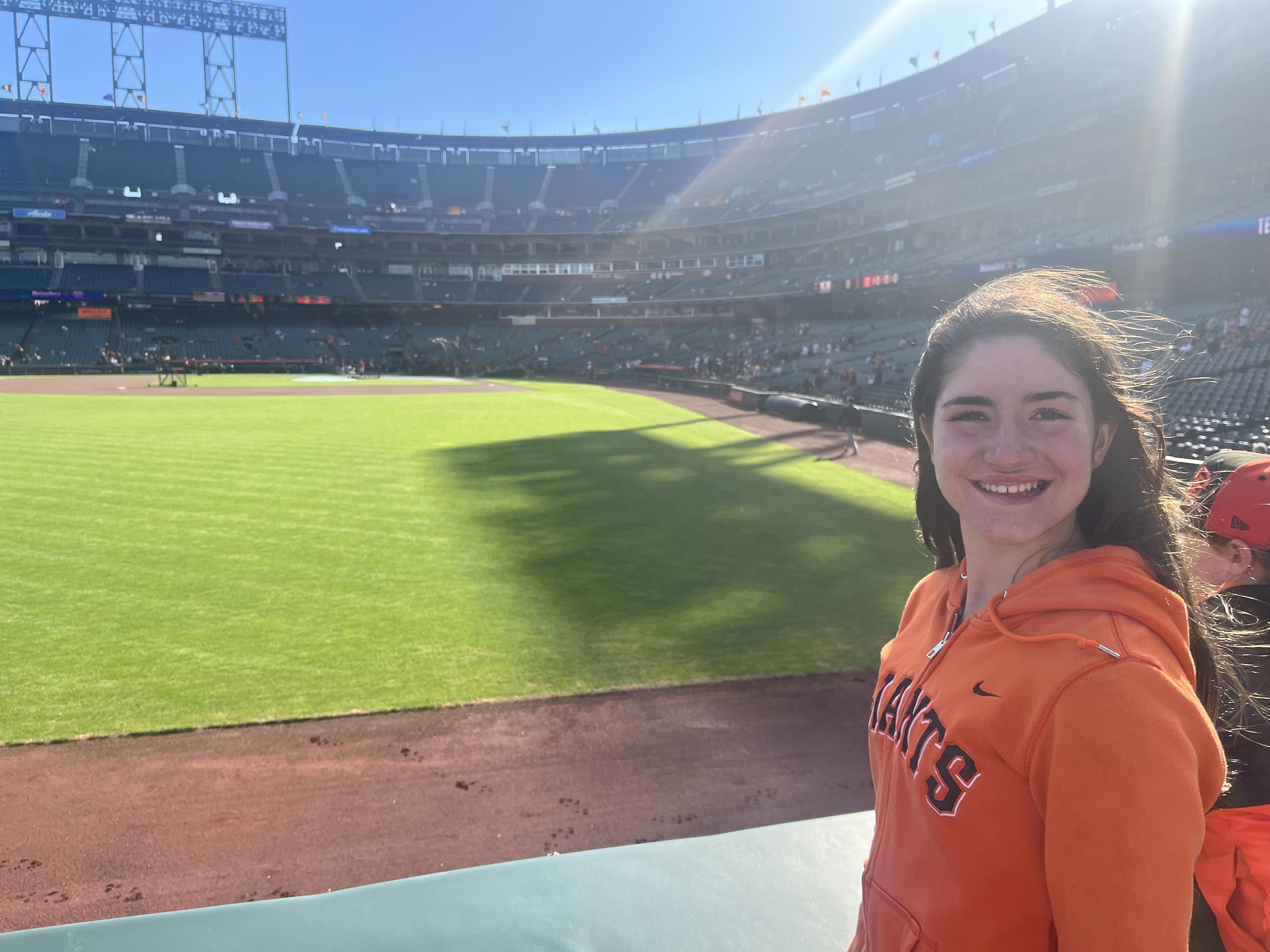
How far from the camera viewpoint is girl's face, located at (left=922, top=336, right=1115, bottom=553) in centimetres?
170

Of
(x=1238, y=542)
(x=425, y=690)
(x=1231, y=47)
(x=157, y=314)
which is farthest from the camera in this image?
(x=157, y=314)

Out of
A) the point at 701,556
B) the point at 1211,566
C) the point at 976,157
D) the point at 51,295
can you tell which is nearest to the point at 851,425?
the point at 701,556

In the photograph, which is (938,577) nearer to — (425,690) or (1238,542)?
(1238,542)

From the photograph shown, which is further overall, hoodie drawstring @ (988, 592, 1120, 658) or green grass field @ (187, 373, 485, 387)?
green grass field @ (187, 373, 485, 387)

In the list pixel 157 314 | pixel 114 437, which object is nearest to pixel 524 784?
pixel 114 437

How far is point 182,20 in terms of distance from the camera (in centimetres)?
7019

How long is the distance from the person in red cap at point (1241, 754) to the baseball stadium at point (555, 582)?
1.52 feet

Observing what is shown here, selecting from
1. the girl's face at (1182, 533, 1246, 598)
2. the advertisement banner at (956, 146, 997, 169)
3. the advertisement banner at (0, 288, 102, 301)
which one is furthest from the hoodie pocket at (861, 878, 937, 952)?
the advertisement banner at (0, 288, 102, 301)

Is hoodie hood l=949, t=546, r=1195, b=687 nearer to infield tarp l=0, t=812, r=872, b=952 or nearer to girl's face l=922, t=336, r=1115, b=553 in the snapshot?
girl's face l=922, t=336, r=1115, b=553

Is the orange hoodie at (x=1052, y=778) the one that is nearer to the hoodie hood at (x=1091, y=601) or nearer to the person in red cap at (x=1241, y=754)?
the hoodie hood at (x=1091, y=601)

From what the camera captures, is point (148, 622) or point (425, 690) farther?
point (148, 622)

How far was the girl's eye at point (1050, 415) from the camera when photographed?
172 centimetres

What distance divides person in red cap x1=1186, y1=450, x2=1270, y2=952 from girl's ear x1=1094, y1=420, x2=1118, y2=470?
1.10 ft

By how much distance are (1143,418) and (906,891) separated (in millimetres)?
1214
